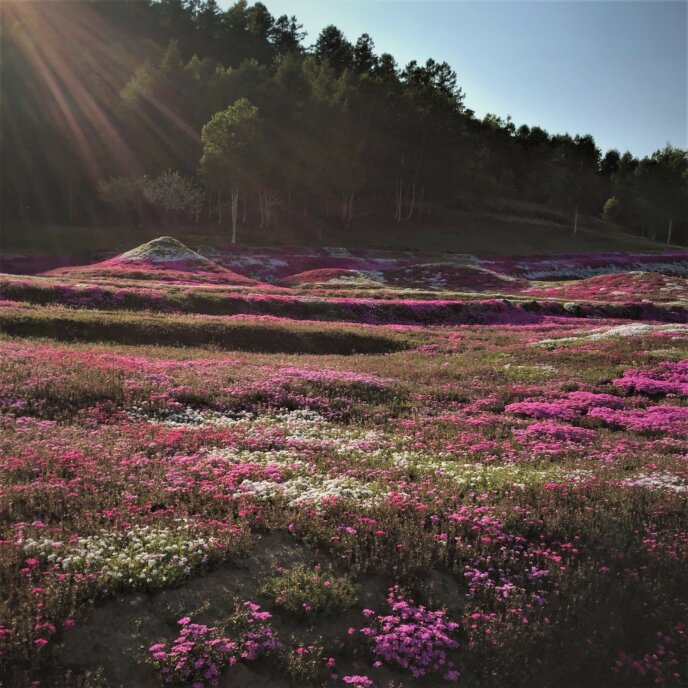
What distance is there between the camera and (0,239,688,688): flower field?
668cm

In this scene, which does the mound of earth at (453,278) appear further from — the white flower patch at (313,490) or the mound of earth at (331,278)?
the white flower patch at (313,490)

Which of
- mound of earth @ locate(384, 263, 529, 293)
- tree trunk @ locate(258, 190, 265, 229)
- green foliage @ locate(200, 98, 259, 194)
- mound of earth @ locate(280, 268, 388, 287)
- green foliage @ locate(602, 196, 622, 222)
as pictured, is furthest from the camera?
green foliage @ locate(602, 196, 622, 222)

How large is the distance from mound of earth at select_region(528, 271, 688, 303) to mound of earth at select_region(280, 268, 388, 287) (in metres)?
16.2

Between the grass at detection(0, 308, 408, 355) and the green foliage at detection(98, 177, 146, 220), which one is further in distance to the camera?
the green foliage at detection(98, 177, 146, 220)

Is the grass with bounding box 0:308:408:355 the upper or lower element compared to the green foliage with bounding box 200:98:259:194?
lower

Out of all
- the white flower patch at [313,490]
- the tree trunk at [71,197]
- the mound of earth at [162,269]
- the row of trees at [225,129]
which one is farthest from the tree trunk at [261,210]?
the white flower patch at [313,490]

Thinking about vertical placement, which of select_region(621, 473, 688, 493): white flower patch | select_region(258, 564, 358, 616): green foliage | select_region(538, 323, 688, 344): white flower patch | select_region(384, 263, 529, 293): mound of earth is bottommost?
select_region(258, 564, 358, 616): green foliage

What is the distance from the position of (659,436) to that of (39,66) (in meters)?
94.2

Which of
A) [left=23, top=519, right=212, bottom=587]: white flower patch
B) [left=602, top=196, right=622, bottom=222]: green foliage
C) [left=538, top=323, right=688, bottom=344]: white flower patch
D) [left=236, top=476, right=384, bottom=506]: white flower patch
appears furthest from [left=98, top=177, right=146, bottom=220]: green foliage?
[left=602, top=196, right=622, bottom=222]: green foliage

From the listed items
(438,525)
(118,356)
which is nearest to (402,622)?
(438,525)

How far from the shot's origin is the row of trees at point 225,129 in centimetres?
7719

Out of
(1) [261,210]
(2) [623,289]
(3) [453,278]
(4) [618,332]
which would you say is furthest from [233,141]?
(4) [618,332]

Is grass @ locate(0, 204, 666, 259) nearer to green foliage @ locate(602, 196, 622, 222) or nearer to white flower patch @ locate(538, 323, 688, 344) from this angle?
green foliage @ locate(602, 196, 622, 222)

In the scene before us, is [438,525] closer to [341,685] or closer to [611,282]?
[341,685]
